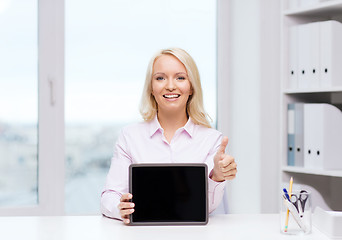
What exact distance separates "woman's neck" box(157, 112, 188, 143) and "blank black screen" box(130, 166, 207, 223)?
1.31 feet

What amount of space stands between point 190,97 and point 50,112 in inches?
53.8

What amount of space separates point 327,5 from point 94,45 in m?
1.46

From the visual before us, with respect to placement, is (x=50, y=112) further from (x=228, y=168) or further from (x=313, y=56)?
(x=228, y=168)

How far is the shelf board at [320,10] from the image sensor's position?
7.50 ft

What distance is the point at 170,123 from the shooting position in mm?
1778

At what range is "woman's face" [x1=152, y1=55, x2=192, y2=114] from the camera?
1684mm

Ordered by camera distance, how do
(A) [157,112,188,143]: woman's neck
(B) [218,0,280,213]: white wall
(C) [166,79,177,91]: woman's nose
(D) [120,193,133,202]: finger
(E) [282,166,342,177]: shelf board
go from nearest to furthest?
(D) [120,193,133,202]: finger, (C) [166,79,177,91]: woman's nose, (A) [157,112,188,143]: woman's neck, (E) [282,166,342,177]: shelf board, (B) [218,0,280,213]: white wall

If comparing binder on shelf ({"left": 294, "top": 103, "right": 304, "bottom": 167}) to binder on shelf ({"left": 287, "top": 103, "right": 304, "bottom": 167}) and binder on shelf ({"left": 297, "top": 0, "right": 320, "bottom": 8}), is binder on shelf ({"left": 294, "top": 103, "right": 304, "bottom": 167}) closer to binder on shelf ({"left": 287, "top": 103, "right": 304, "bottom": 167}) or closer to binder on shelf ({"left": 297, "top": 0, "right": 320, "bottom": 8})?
binder on shelf ({"left": 287, "top": 103, "right": 304, "bottom": 167})

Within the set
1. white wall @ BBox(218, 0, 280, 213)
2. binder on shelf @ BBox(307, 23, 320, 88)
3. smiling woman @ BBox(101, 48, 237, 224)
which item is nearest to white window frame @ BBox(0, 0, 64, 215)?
white wall @ BBox(218, 0, 280, 213)

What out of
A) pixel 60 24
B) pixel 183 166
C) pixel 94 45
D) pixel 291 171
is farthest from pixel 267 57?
pixel 183 166

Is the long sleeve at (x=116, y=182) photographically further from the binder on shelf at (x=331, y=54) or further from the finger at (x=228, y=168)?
the binder on shelf at (x=331, y=54)

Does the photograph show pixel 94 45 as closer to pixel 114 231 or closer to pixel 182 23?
pixel 182 23

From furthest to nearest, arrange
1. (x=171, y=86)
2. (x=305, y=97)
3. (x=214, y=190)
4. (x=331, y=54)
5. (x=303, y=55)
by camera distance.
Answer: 1. (x=305, y=97)
2. (x=303, y=55)
3. (x=331, y=54)
4. (x=171, y=86)
5. (x=214, y=190)

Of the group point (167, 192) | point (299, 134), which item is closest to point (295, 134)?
point (299, 134)
